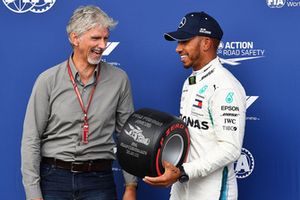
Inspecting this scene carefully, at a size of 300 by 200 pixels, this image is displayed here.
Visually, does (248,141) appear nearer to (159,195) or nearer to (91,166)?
(159,195)

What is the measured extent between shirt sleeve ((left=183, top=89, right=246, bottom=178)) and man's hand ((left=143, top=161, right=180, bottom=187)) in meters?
0.04

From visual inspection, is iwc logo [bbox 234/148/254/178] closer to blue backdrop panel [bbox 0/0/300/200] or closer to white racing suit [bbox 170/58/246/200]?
blue backdrop panel [bbox 0/0/300/200]

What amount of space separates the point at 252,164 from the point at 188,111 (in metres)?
0.66

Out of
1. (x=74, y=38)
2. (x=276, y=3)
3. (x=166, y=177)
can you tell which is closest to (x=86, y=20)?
(x=74, y=38)

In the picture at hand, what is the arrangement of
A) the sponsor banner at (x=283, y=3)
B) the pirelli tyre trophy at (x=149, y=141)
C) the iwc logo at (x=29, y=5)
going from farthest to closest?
the iwc logo at (x=29, y=5) < the sponsor banner at (x=283, y=3) < the pirelli tyre trophy at (x=149, y=141)

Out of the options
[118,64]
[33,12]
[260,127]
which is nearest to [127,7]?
[118,64]

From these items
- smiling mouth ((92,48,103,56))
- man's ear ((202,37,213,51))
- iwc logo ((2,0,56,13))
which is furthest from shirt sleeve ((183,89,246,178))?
iwc logo ((2,0,56,13))

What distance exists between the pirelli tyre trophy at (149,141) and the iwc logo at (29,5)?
3.49ft

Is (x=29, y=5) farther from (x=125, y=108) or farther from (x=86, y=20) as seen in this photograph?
(x=125, y=108)

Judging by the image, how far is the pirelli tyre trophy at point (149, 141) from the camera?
1.84 meters

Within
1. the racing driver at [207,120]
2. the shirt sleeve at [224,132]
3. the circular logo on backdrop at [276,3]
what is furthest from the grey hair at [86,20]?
the circular logo on backdrop at [276,3]

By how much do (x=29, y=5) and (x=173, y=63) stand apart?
0.83 m

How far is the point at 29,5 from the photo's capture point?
8.93 ft

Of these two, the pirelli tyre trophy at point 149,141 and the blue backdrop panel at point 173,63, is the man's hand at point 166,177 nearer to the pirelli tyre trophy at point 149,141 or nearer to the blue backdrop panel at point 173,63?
the pirelli tyre trophy at point 149,141
